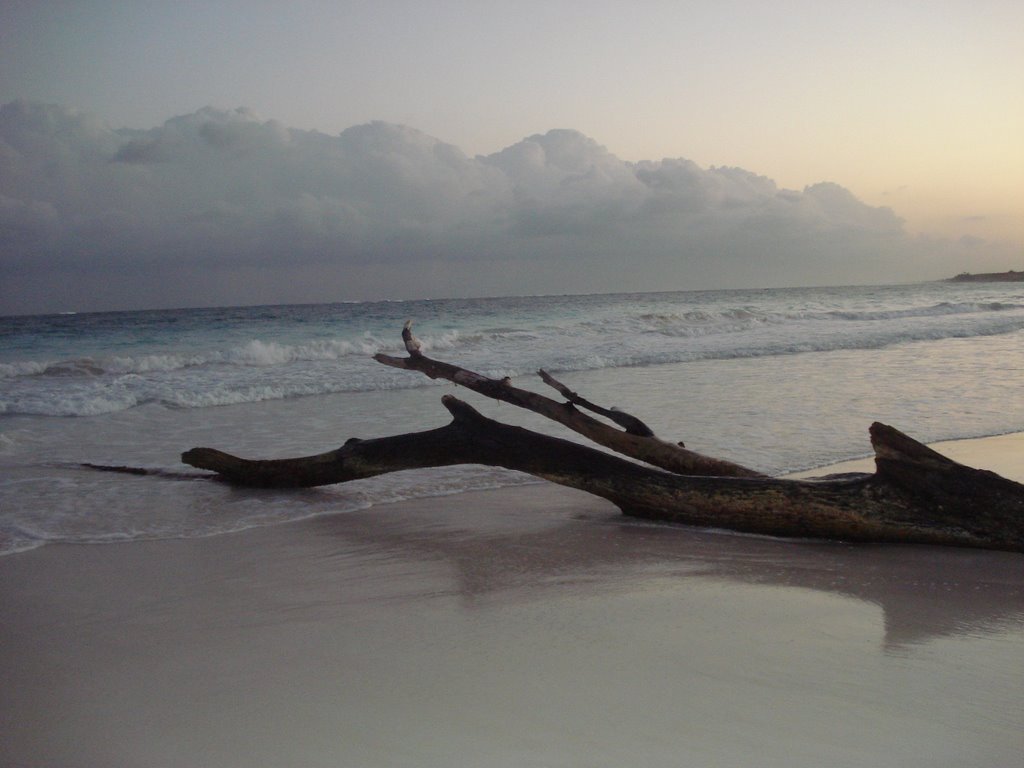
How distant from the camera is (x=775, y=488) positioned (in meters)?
4.47

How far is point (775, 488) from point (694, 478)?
47 centimetres

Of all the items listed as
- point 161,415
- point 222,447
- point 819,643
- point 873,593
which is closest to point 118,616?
point 819,643

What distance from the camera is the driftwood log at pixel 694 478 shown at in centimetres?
407

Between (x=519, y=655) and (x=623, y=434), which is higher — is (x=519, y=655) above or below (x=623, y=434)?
below

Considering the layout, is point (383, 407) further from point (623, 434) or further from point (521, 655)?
point (521, 655)

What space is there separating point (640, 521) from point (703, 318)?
32.6m

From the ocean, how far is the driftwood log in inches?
17.5

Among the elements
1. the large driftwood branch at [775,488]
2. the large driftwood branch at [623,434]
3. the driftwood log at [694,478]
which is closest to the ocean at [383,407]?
the driftwood log at [694,478]

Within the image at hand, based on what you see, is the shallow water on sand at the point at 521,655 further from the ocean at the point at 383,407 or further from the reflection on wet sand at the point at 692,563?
the ocean at the point at 383,407

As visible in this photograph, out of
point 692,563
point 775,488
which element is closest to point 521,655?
point 692,563

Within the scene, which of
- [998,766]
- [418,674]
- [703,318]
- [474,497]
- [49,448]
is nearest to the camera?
[998,766]

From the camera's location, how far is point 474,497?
20.0 feet

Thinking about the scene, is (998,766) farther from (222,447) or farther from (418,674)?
(222,447)

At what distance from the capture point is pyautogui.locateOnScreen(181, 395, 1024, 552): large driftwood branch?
4.06m
